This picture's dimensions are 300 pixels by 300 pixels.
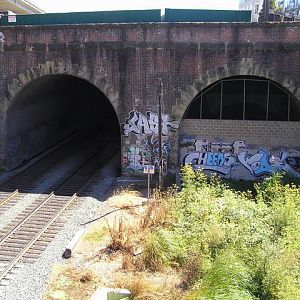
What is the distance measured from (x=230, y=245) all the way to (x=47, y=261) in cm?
581

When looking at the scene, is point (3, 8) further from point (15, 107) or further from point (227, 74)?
point (227, 74)

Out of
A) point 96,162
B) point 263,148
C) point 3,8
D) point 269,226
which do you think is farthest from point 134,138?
point 3,8

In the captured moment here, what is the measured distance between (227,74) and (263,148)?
4189mm

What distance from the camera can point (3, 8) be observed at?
4194 cm

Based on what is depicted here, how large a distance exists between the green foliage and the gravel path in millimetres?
3220

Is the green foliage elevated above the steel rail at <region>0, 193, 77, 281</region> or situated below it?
above

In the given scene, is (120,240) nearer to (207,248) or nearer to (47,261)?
(47,261)

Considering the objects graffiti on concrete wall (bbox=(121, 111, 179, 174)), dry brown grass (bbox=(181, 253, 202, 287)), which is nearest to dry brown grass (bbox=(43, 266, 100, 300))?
dry brown grass (bbox=(181, 253, 202, 287))

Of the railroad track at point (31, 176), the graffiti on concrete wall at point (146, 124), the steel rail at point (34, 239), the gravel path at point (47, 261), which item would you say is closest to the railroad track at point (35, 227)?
the steel rail at point (34, 239)

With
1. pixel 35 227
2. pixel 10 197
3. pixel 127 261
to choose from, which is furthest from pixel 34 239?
pixel 10 197

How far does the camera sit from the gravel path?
13320mm

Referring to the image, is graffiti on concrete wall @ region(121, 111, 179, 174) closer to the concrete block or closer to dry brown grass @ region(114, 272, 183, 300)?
dry brown grass @ region(114, 272, 183, 300)

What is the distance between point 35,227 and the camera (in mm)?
17891

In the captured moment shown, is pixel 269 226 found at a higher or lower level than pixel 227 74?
lower
